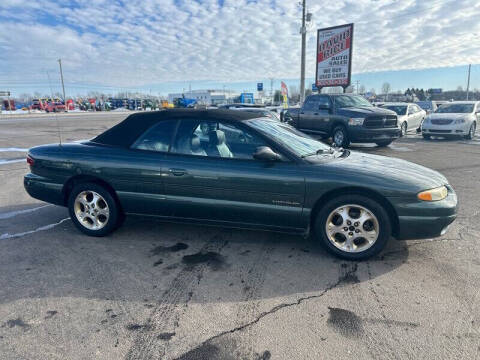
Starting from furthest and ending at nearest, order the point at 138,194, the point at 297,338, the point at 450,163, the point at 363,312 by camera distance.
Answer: the point at 450,163 < the point at 138,194 < the point at 363,312 < the point at 297,338

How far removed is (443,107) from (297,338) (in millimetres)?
17322

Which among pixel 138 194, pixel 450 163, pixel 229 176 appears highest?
pixel 229 176

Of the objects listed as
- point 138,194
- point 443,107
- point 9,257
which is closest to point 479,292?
point 138,194

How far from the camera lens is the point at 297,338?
2.40 meters

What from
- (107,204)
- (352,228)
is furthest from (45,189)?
(352,228)

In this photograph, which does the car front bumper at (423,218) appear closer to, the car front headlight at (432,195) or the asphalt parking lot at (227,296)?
the car front headlight at (432,195)

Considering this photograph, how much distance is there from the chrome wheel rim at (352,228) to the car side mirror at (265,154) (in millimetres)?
837

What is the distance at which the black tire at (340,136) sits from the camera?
1165 cm

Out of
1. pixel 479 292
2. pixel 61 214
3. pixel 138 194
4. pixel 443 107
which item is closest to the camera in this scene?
pixel 479 292

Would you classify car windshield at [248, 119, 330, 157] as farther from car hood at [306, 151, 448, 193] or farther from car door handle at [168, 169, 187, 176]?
car door handle at [168, 169, 187, 176]

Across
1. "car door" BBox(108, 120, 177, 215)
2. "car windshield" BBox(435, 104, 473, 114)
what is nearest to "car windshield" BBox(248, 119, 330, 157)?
"car door" BBox(108, 120, 177, 215)

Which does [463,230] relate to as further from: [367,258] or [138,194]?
[138,194]

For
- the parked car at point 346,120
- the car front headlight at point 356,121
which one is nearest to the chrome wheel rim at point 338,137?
the parked car at point 346,120

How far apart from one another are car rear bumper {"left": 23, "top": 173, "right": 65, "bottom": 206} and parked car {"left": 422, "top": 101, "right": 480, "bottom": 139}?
15.8 metres
